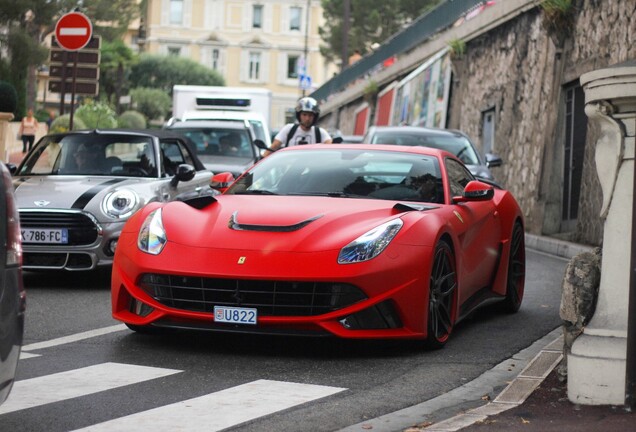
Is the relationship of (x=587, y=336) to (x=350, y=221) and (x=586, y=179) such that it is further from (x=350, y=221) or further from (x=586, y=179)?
(x=586, y=179)

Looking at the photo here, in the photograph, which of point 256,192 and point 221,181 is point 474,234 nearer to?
point 256,192

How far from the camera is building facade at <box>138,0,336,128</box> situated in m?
107

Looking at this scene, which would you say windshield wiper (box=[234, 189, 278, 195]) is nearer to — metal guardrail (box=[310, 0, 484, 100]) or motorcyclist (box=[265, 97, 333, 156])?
motorcyclist (box=[265, 97, 333, 156])

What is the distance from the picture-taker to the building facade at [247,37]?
352 ft

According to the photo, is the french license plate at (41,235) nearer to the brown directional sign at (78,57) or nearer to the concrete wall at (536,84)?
the concrete wall at (536,84)

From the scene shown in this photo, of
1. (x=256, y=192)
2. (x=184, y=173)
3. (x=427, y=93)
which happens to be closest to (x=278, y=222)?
(x=256, y=192)

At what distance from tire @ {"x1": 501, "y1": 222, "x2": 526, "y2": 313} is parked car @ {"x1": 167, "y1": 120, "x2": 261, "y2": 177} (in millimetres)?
10938

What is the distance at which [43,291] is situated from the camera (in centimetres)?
1072

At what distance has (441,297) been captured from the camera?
7.82 meters

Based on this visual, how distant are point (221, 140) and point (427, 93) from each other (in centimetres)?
1267

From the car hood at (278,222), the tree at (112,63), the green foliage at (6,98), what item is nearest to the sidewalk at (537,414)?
the car hood at (278,222)

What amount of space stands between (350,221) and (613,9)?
10.8 meters

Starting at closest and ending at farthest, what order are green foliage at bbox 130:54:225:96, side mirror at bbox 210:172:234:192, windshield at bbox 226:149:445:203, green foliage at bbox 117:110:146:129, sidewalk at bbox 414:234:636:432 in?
sidewalk at bbox 414:234:636:432
windshield at bbox 226:149:445:203
side mirror at bbox 210:172:234:192
green foliage at bbox 117:110:146:129
green foliage at bbox 130:54:225:96

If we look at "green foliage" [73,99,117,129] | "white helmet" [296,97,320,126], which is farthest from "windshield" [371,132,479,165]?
"green foliage" [73,99,117,129]
